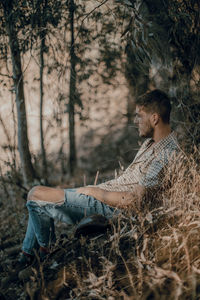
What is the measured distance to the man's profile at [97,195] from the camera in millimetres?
2850

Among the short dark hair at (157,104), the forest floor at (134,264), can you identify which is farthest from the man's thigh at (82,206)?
the short dark hair at (157,104)

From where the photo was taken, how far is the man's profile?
2.85 m

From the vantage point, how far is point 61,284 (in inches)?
88.9

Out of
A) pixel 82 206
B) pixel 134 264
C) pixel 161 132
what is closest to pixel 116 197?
pixel 82 206

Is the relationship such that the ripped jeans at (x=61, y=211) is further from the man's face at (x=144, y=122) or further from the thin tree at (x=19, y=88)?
the thin tree at (x=19, y=88)

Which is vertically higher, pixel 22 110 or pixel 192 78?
pixel 192 78

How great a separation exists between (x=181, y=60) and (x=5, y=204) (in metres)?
4.29

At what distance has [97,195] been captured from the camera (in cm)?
285

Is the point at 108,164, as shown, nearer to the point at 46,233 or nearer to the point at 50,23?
the point at 50,23

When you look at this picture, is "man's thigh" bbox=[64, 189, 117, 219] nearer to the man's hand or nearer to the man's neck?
the man's hand

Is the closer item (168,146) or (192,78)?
(168,146)

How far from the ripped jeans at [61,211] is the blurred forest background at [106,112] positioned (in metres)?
0.25

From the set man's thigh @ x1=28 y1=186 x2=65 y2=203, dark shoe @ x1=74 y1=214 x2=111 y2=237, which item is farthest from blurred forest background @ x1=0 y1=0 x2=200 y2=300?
man's thigh @ x1=28 y1=186 x2=65 y2=203

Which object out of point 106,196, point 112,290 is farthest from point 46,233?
point 112,290
